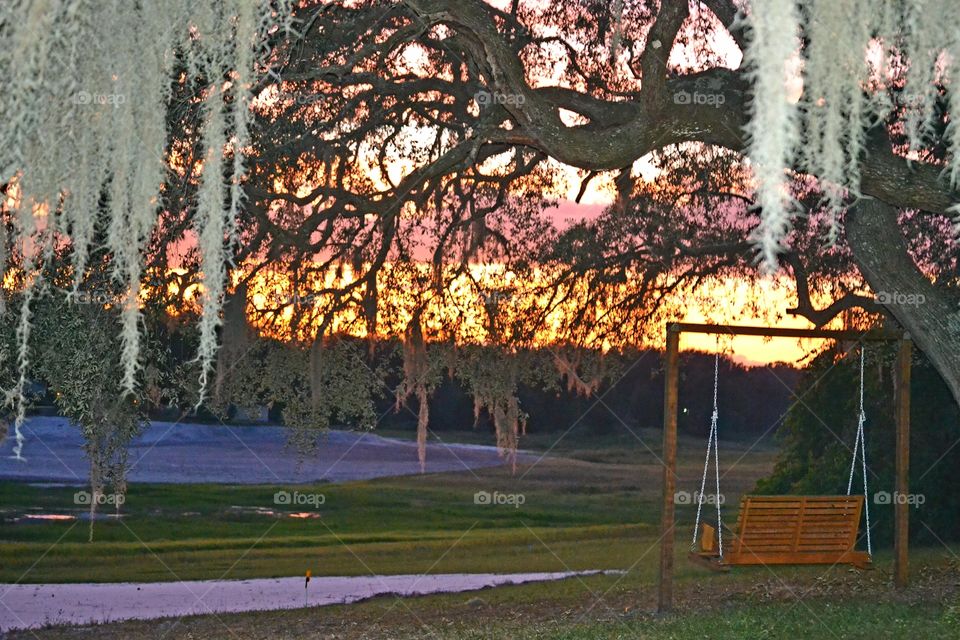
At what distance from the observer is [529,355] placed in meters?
12.9

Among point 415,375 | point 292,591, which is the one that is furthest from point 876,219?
point 292,591

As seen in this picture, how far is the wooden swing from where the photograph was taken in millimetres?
8219

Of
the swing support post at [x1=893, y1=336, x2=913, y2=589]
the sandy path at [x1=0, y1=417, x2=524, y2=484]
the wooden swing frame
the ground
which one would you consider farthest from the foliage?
the sandy path at [x1=0, y1=417, x2=524, y2=484]

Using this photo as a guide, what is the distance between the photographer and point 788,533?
27.8ft

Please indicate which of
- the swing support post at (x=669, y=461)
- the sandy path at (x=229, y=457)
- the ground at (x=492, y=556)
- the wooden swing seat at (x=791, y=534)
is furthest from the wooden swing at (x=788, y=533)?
the sandy path at (x=229, y=457)

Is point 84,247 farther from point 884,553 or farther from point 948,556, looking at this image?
point 884,553

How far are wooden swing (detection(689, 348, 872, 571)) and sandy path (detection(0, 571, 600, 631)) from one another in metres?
9.37

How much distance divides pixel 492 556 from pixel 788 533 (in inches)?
679

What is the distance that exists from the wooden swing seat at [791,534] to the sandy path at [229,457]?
21310mm

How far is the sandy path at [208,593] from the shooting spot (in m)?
17.2

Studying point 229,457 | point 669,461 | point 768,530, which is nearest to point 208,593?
point 229,457

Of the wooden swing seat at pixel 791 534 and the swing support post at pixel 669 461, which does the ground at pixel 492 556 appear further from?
the wooden swing seat at pixel 791 534

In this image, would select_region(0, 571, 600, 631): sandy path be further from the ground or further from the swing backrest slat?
the swing backrest slat

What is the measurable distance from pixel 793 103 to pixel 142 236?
193 centimetres
